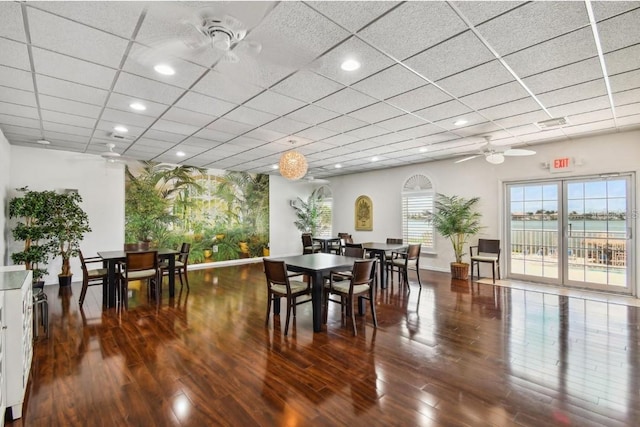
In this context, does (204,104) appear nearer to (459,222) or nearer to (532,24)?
(532,24)

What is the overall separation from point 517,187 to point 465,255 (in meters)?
1.88

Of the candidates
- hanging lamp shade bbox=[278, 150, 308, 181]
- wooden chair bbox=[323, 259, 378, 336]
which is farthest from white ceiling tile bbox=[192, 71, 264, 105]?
wooden chair bbox=[323, 259, 378, 336]

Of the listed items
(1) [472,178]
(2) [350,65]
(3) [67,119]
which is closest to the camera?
(2) [350,65]

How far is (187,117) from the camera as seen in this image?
4281 mm

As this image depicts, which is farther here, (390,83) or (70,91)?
(70,91)

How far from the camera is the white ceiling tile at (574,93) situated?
10.8ft

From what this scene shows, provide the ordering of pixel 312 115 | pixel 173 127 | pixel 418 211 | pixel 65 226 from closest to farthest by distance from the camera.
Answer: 1. pixel 312 115
2. pixel 173 127
3. pixel 65 226
4. pixel 418 211

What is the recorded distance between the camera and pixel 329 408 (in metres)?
2.21

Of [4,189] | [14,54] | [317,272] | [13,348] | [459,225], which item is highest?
[14,54]

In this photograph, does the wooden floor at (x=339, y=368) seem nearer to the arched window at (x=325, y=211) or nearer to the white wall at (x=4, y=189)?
the white wall at (x=4, y=189)

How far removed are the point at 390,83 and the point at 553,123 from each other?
3.12 meters

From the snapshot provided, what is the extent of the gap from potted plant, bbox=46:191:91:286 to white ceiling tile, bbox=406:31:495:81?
20.6 feet

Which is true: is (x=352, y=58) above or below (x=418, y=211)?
above

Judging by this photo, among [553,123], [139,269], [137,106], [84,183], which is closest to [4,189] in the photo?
[84,183]
